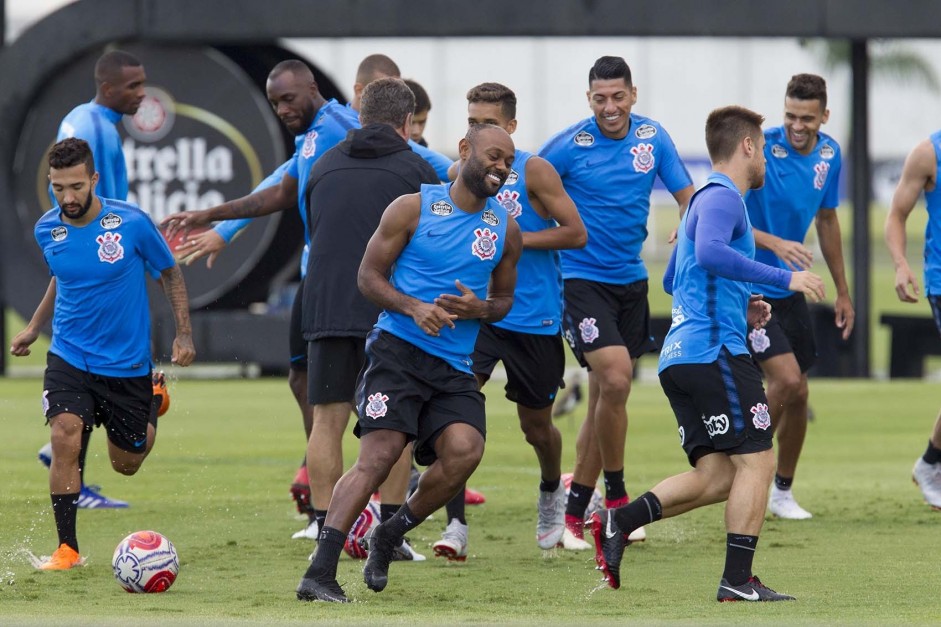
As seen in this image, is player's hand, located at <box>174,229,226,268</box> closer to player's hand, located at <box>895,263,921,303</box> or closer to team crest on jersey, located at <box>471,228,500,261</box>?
team crest on jersey, located at <box>471,228,500,261</box>

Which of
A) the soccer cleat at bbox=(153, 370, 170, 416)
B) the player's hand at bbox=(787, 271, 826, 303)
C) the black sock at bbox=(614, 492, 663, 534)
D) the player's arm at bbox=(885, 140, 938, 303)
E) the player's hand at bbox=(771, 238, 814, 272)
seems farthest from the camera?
the player's arm at bbox=(885, 140, 938, 303)

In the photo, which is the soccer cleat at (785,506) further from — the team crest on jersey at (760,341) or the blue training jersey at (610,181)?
the blue training jersey at (610,181)

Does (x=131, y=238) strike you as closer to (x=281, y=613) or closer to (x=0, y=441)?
(x=281, y=613)

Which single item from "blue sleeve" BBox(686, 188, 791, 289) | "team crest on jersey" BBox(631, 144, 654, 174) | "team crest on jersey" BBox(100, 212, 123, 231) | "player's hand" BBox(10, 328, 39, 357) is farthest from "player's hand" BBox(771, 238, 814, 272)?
"player's hand" BBox(10, 328, 39, 357)

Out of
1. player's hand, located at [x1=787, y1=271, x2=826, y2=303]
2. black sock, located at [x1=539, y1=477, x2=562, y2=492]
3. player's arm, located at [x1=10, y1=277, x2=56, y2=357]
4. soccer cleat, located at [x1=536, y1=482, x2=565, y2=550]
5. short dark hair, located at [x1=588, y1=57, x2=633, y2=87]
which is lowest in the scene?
soccer cleat, located at [x1=536, y1=482, x2=565, y2=550]

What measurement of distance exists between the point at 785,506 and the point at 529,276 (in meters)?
2.44

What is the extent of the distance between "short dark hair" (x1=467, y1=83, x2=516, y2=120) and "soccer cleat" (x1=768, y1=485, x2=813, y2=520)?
118 inches

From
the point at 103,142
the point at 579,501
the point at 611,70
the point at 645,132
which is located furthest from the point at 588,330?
the point at 103,142

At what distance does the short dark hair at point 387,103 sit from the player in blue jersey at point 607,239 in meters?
1.34

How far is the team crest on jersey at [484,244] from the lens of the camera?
23.5 feet

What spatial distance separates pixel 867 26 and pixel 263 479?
12.2 m

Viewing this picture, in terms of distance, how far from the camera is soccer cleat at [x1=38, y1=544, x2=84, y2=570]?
7871 millimetres

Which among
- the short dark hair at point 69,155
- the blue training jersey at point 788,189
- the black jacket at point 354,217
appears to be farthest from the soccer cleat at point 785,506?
the short dark hair at point 69,155

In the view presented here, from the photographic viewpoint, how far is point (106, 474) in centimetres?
1221
